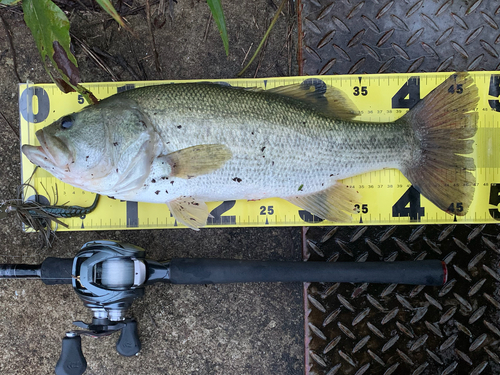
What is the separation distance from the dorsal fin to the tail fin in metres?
0.40

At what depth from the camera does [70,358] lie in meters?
1.96

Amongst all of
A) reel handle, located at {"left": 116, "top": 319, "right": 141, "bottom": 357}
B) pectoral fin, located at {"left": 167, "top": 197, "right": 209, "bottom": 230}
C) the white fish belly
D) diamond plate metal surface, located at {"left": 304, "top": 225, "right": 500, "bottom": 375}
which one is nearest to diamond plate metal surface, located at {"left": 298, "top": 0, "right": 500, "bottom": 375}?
diamond plate metal surface, located at {"left": 304, "top": 225, "right": 500, "bottom": 375}

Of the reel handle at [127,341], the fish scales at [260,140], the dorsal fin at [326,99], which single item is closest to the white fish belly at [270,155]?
the fish scales at [260,140]

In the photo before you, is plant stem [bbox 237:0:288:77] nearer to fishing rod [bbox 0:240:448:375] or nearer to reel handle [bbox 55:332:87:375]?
fishing rod [bbox 0:240:448:375]

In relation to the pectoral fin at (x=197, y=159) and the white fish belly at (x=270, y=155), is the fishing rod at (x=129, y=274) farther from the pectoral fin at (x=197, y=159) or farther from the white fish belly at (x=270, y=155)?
the pectoral fin at (x=197, y=159)

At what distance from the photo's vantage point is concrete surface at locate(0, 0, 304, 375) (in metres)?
2.55

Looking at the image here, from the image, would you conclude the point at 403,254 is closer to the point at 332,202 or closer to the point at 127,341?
the point at 332,202

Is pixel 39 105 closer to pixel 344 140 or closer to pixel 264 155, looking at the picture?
pixel 264 155

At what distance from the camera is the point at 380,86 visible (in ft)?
8.32

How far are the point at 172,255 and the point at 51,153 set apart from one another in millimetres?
1121

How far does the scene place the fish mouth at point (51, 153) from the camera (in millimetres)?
2029

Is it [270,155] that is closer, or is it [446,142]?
[270,155]

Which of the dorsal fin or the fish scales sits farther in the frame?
the dorsal fin

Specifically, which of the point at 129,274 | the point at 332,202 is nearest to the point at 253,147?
the point at 332,202
